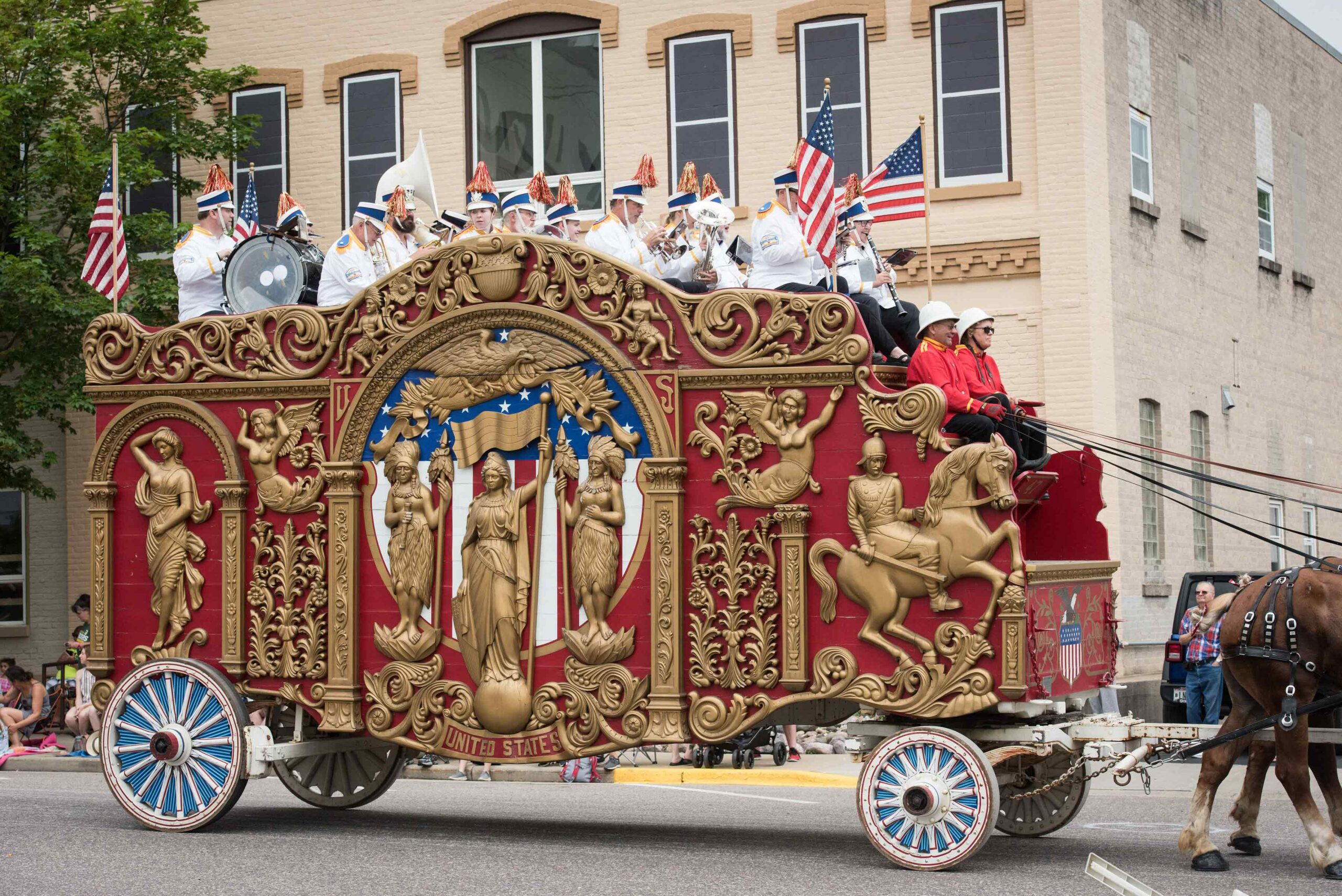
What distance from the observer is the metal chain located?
10.1 meters

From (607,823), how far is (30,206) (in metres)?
13.2

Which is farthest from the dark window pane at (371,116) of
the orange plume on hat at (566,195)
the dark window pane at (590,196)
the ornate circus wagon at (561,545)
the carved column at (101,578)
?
the carved column at (101,578)

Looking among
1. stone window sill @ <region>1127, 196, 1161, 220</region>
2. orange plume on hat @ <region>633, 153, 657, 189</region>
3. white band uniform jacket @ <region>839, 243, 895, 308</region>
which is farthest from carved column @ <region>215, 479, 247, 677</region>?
stone window sill @ <region>1127, 196, 1161, 220</region>

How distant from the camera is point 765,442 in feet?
34.4

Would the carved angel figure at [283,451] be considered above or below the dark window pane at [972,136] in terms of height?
below

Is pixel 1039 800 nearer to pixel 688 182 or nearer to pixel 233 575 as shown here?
pixel 688 182

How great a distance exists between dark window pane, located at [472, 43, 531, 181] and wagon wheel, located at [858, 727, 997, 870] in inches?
514

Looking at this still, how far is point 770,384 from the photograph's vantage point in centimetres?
1050

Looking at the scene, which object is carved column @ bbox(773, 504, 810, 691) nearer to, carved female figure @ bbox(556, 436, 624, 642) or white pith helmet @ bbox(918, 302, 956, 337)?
carved female figure @ bbox(556, 436, 624, 642)

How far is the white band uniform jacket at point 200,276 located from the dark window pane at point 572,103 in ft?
29.8

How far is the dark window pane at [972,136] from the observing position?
64.1 ft

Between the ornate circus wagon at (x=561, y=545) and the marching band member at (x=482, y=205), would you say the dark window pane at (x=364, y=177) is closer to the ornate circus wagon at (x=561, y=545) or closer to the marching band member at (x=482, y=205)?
the marching band member at (x=482, y=205)

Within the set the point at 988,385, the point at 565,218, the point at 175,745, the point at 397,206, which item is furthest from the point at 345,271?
the point at 988,385

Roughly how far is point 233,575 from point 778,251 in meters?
4.16
